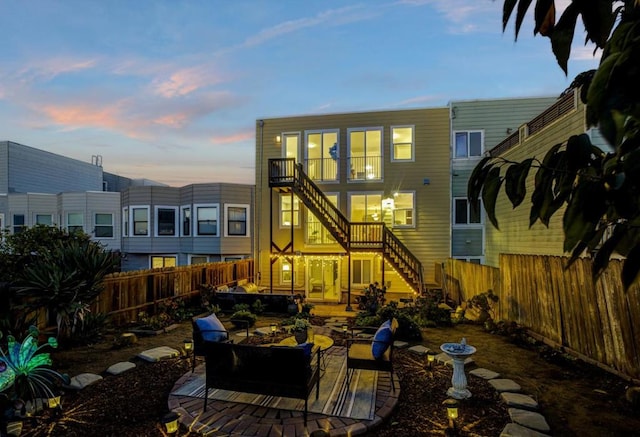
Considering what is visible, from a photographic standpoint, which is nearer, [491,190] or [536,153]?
[491,190]

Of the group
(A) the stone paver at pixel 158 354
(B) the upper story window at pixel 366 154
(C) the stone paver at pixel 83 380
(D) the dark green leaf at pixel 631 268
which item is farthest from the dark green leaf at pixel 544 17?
(B) the upper story window at pixel 366 154

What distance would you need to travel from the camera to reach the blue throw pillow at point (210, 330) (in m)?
6.00

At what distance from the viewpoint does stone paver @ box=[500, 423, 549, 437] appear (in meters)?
3.96

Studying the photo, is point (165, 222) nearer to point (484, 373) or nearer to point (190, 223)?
point (190, 223)

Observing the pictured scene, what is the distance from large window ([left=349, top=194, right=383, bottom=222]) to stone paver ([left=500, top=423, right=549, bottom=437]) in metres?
11.3

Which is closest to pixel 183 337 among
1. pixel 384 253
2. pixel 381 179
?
pixel 384 253

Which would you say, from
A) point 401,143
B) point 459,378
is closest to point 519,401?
point 459,378

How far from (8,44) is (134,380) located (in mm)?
12888

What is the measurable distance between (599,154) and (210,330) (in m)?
6.14

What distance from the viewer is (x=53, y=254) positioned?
7660 mm

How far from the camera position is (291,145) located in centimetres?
1623

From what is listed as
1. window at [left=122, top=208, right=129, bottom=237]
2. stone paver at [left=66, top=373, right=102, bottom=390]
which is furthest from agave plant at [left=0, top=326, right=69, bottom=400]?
window at [left=122, top=208, right=129, bottom=237]

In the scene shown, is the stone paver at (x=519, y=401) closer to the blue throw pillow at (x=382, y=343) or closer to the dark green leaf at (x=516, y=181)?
the blue throw pillow at (x=382, y=343)

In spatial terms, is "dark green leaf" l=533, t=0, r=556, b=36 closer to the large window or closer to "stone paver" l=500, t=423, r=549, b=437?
"stone paver" l=500, t=423, r=549, b=437
